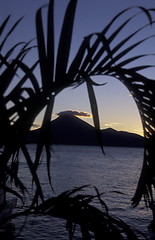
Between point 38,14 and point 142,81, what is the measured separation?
2.31 ft

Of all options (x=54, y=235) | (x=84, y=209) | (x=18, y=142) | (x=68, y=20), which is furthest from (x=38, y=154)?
(x=54, y=235)

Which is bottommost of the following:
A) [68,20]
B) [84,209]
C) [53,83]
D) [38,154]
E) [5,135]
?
[84,209]

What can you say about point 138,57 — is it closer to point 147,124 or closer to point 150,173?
point 147,124

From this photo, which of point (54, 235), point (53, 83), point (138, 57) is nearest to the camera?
point (53, 83)

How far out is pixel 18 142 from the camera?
1.62m

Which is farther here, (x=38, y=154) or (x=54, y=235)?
(x=54, y=235)

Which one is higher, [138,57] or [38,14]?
[38,14]

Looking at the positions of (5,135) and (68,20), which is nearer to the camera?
(68,20)

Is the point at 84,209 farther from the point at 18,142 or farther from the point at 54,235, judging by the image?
the point at 54,235

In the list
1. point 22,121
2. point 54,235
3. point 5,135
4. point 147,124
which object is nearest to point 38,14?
point 22,121

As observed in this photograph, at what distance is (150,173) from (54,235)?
1913 centimetres

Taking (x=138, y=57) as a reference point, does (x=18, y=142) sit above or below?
below

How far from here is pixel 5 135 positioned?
65.1 inches

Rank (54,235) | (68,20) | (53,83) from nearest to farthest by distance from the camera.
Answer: (68,20) → (53,83) → (54,235)
